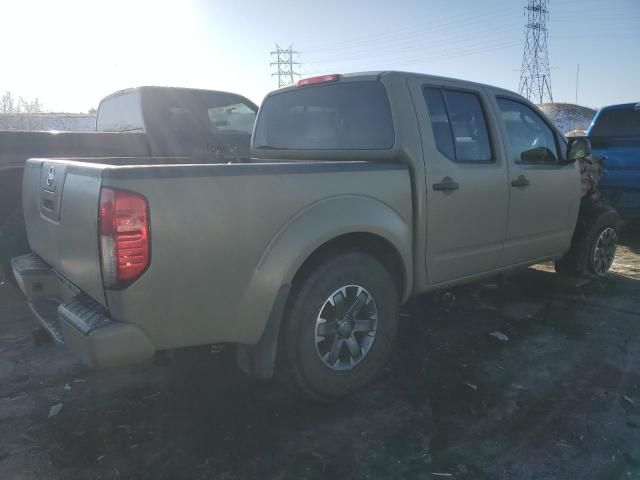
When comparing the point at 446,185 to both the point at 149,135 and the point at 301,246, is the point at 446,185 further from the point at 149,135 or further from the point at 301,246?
the point at 149,135

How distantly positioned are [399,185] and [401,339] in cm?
141

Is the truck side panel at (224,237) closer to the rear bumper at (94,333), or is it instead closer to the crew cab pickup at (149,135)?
the rear bumper at (94,333)

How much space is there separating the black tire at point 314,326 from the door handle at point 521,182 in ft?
4.89

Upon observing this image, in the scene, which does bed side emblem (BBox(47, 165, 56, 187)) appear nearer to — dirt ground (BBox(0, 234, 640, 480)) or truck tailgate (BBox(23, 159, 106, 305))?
truck tailgate (BBox(23, 159, 106, 305))

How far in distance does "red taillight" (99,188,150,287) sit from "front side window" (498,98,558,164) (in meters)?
3.08

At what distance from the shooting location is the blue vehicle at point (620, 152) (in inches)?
278

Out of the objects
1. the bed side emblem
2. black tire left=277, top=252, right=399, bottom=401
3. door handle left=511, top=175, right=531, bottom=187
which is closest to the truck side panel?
black tire left=277, top=252, right=399, bottom=401

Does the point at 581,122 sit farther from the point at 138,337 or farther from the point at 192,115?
the point at 138,337

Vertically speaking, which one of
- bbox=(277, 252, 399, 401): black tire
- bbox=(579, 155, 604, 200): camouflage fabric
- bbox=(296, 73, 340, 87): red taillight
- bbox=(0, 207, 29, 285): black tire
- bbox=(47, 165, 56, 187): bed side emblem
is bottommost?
bbox=(277, 252, 399, 401): black tire

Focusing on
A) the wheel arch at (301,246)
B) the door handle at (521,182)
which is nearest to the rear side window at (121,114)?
the wheel arch at (301,246)

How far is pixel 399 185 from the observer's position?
3256 mm

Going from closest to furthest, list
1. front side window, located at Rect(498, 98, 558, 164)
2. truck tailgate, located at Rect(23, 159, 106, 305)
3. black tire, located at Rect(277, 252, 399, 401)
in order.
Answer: truck tailgate, located at Rect(23, 159, 106, 305)
black tire, located at Rect(277, 252, 399, 401)
front side window, located at Rect(498, 98, 558, 164)

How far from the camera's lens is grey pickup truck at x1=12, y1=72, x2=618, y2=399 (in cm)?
232

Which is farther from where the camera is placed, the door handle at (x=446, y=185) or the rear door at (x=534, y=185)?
the rear door at (x=534, y=185)
